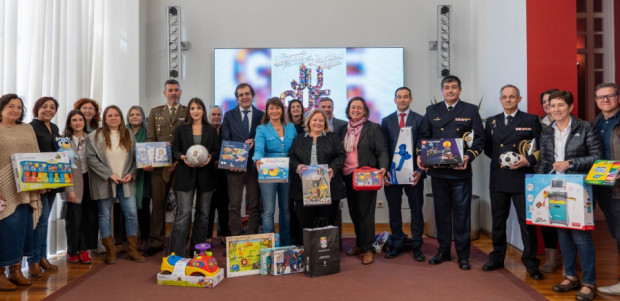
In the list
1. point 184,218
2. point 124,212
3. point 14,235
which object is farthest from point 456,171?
point 14,235

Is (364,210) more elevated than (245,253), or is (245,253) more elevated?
(364,210)

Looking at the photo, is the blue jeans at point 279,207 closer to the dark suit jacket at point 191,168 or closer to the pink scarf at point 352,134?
the dark suit jacket at point 191,168

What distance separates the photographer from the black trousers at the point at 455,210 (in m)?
3.79

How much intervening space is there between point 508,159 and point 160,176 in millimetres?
3152

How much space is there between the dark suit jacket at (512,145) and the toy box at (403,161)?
0.71m

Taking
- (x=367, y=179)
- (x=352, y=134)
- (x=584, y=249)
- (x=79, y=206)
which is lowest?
(x=584, y=249)

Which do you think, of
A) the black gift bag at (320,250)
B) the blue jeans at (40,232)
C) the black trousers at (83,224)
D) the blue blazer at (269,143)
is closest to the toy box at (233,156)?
the blue blazer at (269,143)

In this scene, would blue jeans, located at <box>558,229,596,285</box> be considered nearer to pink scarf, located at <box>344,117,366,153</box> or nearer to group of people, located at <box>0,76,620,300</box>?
group of people, located at <box>0,76,620,300</box>

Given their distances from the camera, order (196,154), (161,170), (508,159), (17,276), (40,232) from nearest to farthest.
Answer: (17,276) → (508,159) → (40,232) → (196,154) → (161,170)

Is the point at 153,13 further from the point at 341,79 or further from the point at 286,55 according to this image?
the point at 341,79

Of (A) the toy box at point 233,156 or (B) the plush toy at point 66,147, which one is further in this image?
(A) the toy box at point 233,156

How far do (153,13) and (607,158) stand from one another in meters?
5.49

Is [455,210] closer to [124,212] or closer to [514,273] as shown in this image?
[514,273]

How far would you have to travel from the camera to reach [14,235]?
10.7ft
